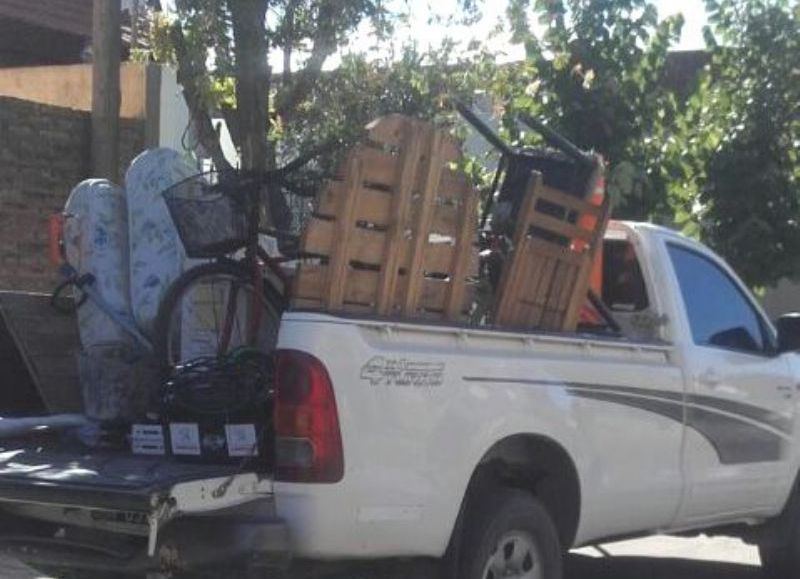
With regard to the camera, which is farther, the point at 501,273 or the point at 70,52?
the point at 70,52

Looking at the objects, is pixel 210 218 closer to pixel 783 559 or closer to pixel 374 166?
pixel 374 166

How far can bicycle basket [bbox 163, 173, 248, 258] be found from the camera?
5637mm

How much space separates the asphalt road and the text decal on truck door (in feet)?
11.5

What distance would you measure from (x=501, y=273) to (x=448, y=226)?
0.53 metres

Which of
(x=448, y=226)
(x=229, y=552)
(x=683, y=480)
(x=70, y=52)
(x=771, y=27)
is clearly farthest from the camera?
(x=70, y=52)

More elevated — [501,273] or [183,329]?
[501,273]

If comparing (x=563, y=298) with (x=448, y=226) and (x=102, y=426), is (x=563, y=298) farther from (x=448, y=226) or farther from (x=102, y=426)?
(x=102, y=426)

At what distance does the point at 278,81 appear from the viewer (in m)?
10.5

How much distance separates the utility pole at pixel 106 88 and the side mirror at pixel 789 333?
234 inches

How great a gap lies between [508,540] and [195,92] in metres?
5.17

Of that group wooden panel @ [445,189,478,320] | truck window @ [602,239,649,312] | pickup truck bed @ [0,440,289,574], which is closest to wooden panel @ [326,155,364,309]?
wooden panel @ [445,189,478,320]

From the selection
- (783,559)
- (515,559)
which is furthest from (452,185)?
(783,559)

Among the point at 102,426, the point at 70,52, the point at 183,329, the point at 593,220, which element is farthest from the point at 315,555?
the point at 70,52

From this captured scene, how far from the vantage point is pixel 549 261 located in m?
5.64
